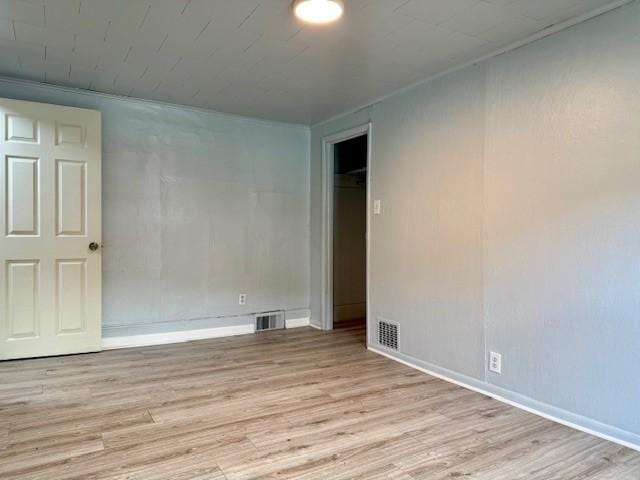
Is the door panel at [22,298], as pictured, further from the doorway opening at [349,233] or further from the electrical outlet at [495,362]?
the electrical outlet at [495,362]

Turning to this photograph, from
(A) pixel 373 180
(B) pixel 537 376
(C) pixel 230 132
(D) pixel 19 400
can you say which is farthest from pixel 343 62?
(D) pixel 19 400

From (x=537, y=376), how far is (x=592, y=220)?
37.8 inches

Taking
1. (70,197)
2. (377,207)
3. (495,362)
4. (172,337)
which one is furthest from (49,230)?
(495,362)

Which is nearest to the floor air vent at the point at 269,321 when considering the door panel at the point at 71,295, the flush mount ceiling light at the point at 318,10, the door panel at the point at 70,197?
the door panel at the point at 71,295

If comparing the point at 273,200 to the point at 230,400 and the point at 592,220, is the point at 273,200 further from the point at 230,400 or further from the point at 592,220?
the point at 592,220

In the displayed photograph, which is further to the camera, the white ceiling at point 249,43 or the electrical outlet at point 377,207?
the electrical outlet at point 377,207

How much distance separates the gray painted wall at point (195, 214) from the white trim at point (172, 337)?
0.21 ft

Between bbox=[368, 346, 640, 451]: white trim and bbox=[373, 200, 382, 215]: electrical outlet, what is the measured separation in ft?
4.25

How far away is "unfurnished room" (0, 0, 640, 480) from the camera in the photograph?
2145 mm

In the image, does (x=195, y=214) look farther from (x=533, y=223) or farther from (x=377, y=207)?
(x=533, y=223)

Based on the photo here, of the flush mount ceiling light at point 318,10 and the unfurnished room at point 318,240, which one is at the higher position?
the flush mount ceiling light at point 318,10

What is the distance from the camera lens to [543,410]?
2.50 meters

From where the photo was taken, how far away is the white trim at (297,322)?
188 inches

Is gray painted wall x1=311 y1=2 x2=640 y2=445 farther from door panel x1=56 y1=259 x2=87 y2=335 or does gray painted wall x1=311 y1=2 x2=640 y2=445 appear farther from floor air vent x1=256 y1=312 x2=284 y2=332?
door panel x1=56 y1=259 x2=87 y2=335
